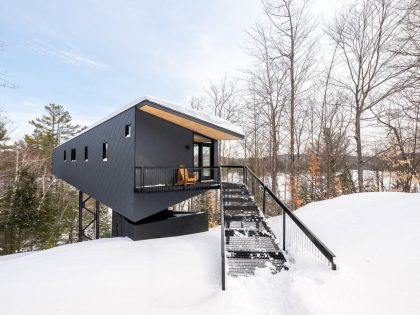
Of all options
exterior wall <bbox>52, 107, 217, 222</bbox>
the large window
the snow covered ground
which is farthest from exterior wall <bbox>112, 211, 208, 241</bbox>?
the large window

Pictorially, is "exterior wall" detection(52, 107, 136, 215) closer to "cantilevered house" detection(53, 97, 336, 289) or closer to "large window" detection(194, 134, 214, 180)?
"cantilevered house" detection(53, 97, 336, 289)

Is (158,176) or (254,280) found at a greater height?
(158,176)

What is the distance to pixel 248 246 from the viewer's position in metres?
5.21

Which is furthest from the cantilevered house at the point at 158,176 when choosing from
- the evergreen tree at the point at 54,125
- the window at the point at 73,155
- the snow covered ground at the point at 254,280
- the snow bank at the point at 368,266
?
the evergreen tree at the point at 54,125

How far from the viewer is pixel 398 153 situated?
500 inches

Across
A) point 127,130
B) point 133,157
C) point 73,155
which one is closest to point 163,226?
point 133,157

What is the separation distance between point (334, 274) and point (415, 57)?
10.2 meters

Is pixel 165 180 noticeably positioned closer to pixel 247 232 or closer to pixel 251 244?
pixel 247 232

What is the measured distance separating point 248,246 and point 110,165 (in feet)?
25.6

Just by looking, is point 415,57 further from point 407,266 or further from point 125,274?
point 125,274

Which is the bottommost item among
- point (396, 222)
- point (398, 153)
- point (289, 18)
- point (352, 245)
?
point (352, 245)

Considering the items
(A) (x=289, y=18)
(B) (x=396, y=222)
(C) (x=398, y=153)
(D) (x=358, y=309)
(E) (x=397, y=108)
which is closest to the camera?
(D) (x=358, y=309)

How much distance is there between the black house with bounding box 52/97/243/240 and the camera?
8.34m

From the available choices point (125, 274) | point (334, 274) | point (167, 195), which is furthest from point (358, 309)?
point (167, 195)
